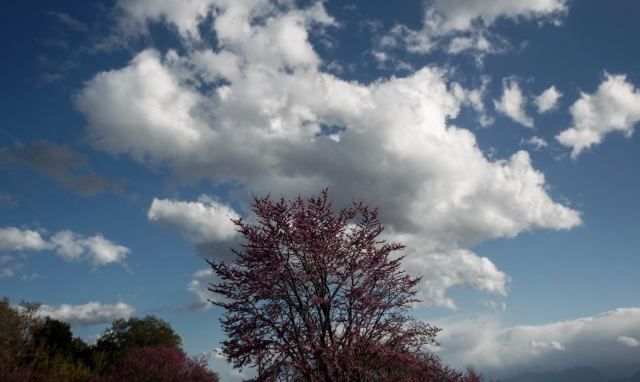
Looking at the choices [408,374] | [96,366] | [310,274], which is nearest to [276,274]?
[310,274]

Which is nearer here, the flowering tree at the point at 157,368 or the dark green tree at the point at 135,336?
the flowering tree at the point at 157,368

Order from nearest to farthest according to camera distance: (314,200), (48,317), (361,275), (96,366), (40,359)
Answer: (361,275) → (314,200) → (40,359) → (96,366) → (48,317)

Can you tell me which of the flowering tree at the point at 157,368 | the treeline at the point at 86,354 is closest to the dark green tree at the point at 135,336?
the treeline at the point at 86,354

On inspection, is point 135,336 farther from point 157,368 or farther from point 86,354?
point 157,368

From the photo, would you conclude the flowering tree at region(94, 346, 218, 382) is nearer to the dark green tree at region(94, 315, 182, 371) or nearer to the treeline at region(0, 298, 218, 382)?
the treeline at region(0, 298, 218, 382)

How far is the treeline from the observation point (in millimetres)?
42500

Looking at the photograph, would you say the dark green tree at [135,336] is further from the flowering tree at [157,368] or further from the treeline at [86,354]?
the flowering tree at [157,368]

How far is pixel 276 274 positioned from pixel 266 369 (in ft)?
8.63

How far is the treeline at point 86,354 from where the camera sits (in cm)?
4250

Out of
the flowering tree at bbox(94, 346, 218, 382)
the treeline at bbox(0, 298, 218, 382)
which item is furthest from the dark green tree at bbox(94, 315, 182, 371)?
the flowering tree at bbox(94, 346, 218, 382)

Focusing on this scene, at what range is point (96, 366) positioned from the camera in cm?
6006

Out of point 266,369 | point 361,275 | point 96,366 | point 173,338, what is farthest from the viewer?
point 173,338

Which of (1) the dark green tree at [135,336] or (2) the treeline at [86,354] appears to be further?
(1) the dark green tree at [135,336]

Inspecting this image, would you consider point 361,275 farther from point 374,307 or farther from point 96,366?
point 96,366
